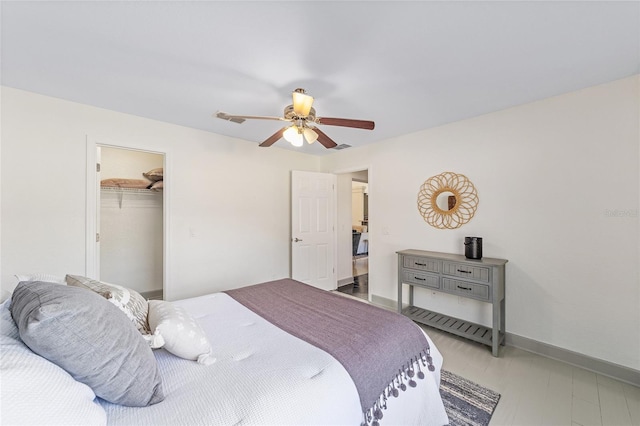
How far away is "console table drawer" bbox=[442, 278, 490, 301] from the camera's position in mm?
2523

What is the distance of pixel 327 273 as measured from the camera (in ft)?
14.7

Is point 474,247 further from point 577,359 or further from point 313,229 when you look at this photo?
point 313,229

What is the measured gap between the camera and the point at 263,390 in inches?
38.9

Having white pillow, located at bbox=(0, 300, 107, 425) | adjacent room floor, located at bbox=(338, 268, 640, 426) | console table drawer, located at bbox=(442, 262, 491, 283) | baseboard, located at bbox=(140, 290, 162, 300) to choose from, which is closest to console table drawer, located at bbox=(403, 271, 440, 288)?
console table drawer, located at bbox=(442, 262, 491, 283)

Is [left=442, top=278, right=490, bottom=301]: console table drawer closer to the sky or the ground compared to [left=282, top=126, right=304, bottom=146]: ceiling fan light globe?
closer to the ground

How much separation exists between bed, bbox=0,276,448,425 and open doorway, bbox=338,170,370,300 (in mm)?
2701

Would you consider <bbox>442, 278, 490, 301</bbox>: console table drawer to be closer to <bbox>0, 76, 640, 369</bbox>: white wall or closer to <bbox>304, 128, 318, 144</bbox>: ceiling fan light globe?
<bbox>0, 76, 640, 369</bbox>: white wall

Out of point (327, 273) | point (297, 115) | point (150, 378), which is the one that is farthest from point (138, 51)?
point (327, 273)

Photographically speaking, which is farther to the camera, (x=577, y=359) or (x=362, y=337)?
(x=577, y=359)

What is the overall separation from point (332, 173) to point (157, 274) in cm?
329

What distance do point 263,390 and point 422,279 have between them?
2.46 metres

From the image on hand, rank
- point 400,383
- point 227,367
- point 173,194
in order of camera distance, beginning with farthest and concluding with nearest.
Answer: point 173,194 → point 400,383 → point 227,367

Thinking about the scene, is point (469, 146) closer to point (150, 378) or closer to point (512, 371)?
point (512, 371)

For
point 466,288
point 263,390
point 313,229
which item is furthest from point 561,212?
point 313,229
